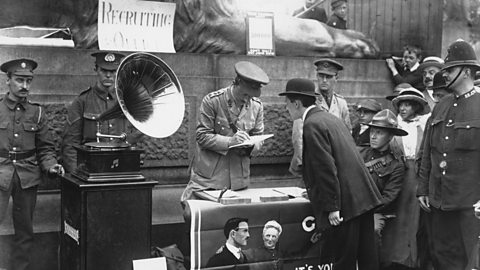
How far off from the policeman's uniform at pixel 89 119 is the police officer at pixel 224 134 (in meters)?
0.81

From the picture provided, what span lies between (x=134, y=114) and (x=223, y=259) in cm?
145

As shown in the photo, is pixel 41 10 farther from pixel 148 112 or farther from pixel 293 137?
pixel 293 137

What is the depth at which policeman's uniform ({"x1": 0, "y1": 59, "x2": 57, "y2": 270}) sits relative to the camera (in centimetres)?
644

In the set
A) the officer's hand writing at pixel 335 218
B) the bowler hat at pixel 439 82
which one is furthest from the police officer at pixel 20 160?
the bowler hat at pixel 439 82

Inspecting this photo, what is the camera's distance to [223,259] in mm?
6098

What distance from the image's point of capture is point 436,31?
11203 millimetres

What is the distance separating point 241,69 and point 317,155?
1.20 m

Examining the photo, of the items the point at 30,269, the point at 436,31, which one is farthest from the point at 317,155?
the point at 436,31

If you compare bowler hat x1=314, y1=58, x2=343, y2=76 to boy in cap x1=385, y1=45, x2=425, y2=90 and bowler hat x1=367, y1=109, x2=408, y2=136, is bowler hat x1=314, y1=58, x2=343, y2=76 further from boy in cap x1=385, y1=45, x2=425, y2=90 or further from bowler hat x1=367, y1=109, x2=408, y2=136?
boy in cap x1=385, y1=45, x2=425, y2=90

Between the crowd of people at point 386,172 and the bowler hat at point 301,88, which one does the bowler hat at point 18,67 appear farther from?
the bowler hat at point 301,88

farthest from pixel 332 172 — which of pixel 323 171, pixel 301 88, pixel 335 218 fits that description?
pixel 301 88

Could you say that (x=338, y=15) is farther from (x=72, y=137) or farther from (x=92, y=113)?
(x=72, y=137)

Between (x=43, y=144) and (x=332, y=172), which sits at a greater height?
(x=43, y=144)

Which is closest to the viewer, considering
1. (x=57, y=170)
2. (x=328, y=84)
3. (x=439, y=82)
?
(x=57, y=170)
